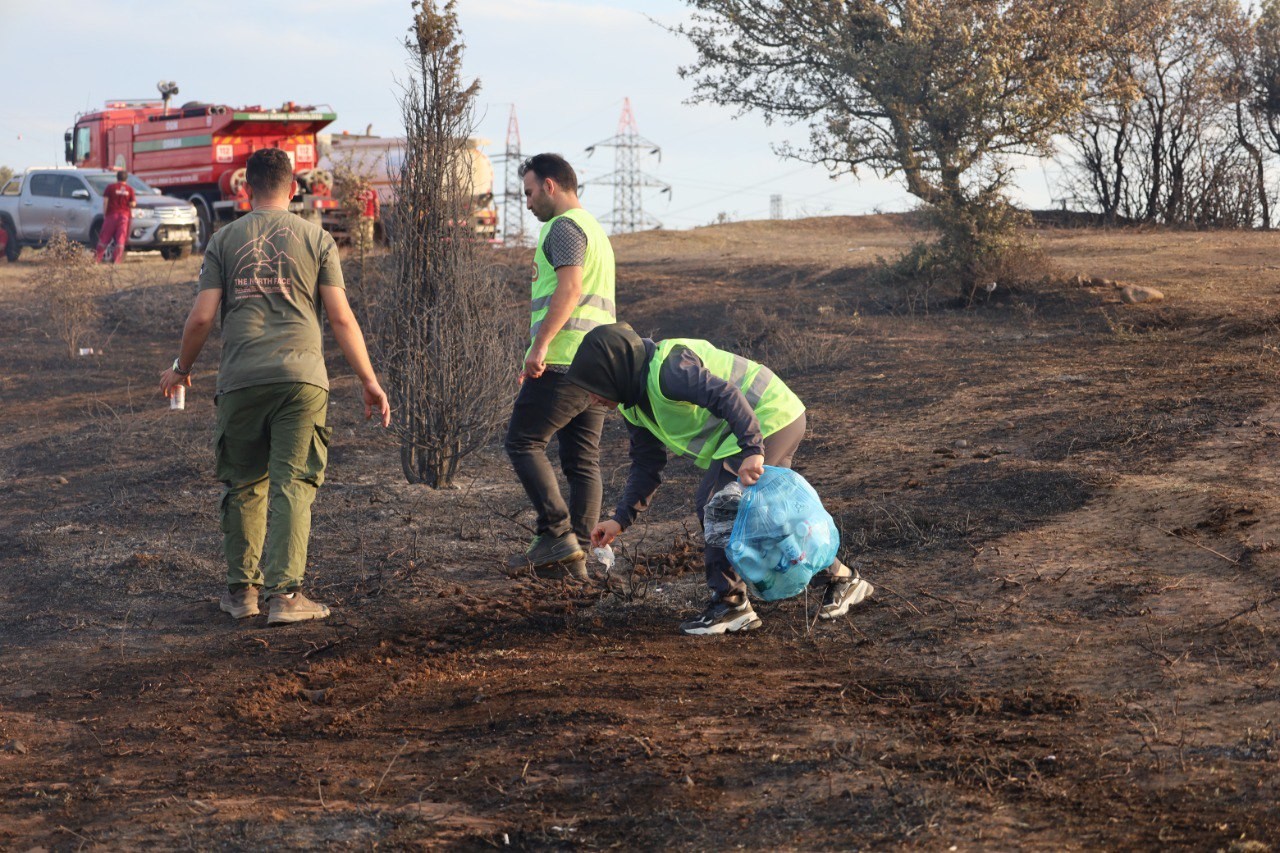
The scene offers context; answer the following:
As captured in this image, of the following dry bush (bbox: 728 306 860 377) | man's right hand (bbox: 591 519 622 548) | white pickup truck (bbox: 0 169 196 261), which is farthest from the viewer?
white pickup truck (bbox: 0 169 196 261)

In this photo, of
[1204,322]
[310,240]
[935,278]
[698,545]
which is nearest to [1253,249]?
[935,278]

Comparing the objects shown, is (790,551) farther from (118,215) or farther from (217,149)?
(217,149)

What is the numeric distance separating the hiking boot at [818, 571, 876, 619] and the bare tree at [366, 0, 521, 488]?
2.86 m

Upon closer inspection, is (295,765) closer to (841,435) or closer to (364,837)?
(364,837)

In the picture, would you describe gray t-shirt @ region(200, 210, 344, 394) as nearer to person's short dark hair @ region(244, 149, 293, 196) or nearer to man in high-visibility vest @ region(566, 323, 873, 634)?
person's short dark hair @ region(244, 149, 293, 196)

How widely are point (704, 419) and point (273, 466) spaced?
175cm

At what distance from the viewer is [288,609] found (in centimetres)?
498

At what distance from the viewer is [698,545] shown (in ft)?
19.6

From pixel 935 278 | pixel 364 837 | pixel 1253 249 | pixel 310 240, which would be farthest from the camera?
pixel 1253 249

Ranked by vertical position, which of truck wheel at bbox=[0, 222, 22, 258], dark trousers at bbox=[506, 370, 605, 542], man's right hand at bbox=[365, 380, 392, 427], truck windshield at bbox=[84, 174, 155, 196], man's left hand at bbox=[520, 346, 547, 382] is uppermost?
truck windshield at bbox=[84, 174, 155, 196]

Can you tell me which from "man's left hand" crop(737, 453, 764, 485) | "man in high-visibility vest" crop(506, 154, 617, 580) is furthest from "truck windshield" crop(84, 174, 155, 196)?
"man's left hand" crop(737, 453, 764, 485)

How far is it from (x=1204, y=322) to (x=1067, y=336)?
3.19 feet

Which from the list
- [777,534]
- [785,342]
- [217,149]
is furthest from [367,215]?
[777,534]

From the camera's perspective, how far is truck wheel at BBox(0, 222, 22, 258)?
73.0ft
